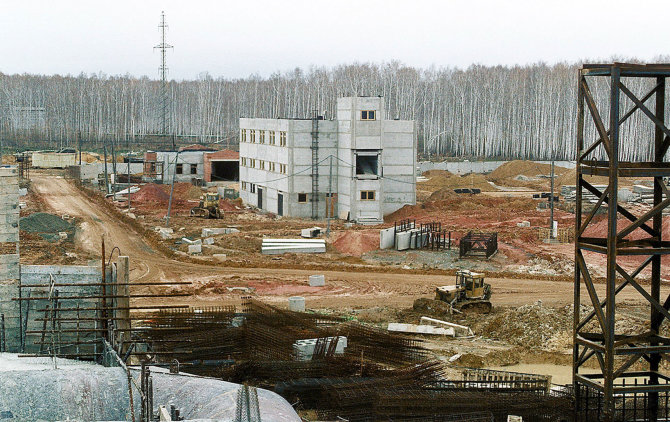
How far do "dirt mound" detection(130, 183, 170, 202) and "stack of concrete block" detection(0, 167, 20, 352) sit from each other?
3970cm

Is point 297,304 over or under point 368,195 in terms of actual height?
under

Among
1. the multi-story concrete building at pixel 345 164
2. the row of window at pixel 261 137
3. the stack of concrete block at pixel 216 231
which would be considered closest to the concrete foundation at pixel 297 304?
the stack of concrete block at pixel 216 231

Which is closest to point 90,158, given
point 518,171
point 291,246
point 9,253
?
point 518,171

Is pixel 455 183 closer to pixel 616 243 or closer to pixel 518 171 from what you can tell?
pixel 518 171

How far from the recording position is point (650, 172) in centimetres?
1243

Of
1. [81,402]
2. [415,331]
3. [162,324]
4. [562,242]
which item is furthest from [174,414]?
[562,242]

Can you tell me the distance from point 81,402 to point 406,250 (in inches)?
1025

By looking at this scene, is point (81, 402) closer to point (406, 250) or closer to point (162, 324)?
point (162, 324)

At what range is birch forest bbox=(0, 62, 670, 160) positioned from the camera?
10038 centimetres

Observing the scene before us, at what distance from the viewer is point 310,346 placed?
20.2 meters

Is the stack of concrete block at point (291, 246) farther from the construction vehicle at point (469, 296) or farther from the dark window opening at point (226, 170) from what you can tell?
the dark window opening at point (226, 170)

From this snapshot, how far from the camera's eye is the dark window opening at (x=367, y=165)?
47.3 m

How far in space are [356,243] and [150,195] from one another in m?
24.2

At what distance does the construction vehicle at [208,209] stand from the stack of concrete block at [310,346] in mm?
29005
